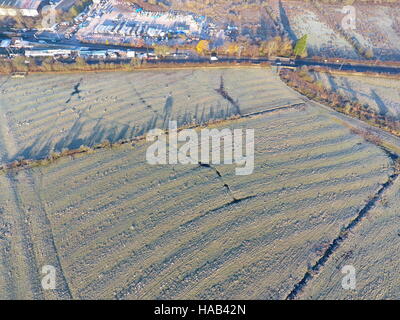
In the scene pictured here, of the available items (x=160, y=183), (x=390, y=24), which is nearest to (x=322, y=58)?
(x=390, y=24)

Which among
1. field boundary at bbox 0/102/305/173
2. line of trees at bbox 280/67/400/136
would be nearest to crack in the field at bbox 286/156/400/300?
line of trees at bbox 280/67/400/136

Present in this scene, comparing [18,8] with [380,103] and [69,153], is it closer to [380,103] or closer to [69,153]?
[69,153]

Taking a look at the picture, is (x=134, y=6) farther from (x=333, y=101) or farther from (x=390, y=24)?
(x=390, y=24)

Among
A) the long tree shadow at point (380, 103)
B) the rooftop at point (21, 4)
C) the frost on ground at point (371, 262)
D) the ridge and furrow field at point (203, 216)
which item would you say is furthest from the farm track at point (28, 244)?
the rooftop at point (21, 4)

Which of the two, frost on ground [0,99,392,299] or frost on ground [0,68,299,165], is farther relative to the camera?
frost on ground [0,68,299,165]

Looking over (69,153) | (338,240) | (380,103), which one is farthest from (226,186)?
(380,103)

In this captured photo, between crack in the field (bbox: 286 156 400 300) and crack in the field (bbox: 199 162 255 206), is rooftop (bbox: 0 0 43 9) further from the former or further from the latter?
crack in the field (bbox: 286 156 400 300)
